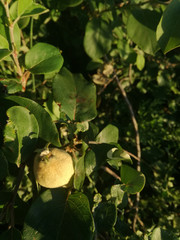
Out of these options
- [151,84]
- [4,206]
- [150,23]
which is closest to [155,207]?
[151,84]

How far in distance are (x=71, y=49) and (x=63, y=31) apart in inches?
4.6

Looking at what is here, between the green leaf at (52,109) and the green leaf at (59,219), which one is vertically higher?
the green leaf at (52,109)

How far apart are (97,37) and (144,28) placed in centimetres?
25

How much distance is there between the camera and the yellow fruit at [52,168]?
0.72 metres

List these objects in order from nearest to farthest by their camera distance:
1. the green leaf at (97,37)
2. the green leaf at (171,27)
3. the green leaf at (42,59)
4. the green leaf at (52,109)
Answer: the green leaf at (171,27), the green leaf at (42,59), the green leaf at (52,109), the green leaf at (97,37)

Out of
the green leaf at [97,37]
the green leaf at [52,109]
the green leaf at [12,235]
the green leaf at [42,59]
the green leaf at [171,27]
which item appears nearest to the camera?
the green leaf at [171,27]

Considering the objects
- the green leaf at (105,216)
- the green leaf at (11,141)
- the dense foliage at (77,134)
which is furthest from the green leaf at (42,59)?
the green leaf at (105,216)

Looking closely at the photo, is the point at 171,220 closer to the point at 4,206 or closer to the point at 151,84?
the point at 151,84

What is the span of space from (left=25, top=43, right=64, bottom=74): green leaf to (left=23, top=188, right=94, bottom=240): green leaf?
400 millimetres

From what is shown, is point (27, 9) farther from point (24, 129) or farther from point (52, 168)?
point (52, 168)

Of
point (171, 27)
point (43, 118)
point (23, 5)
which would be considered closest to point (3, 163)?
point (43, 118)

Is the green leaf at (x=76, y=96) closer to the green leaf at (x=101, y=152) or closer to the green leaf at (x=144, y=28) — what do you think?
the green leaf at (x=101, y=152)

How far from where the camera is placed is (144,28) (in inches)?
36.3

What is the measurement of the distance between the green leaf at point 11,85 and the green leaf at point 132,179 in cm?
42
